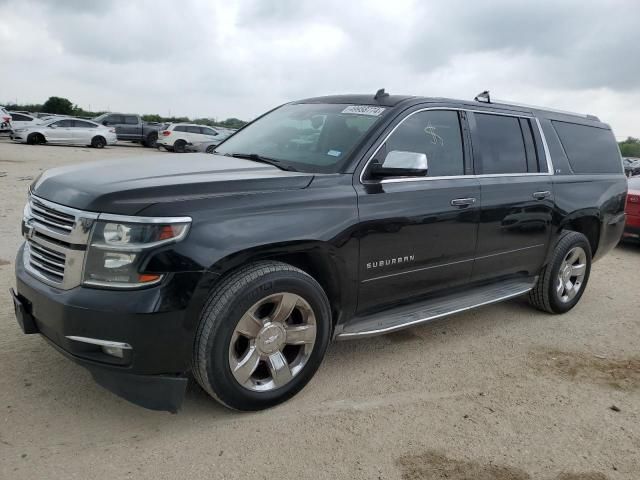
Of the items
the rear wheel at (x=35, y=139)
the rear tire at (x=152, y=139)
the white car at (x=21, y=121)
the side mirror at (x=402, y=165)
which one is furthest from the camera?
the rear tire at (x=152, y=139)

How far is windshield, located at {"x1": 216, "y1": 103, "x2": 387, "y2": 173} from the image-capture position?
3.59m

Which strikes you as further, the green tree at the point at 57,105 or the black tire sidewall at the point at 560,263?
the green tree at the point at 57,105

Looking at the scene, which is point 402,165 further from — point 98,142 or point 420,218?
point 98,142

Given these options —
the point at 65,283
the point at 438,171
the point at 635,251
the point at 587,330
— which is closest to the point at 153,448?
the point at 65,283

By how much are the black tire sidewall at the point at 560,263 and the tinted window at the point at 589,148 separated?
26.0 inches

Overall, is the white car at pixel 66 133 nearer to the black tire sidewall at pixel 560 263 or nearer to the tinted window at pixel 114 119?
the tinted window at pixel 114 119

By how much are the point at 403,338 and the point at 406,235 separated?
3.74ft

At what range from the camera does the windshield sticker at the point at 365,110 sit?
12.4ft

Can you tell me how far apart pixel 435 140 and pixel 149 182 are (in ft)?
6.82

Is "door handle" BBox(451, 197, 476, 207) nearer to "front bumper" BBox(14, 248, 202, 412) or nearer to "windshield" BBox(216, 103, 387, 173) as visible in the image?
"windshield" BBox(216, 103, 387, 173)

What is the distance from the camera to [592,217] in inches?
207

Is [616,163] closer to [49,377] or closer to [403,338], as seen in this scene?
[403,338]

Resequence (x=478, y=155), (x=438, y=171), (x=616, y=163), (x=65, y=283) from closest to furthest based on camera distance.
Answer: (x=65, y=283), (x=438, y=171), (x=478, y=155), (x=616, y=163)

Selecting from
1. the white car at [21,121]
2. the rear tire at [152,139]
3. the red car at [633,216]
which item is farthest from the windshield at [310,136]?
the rear tire at [152,139]
